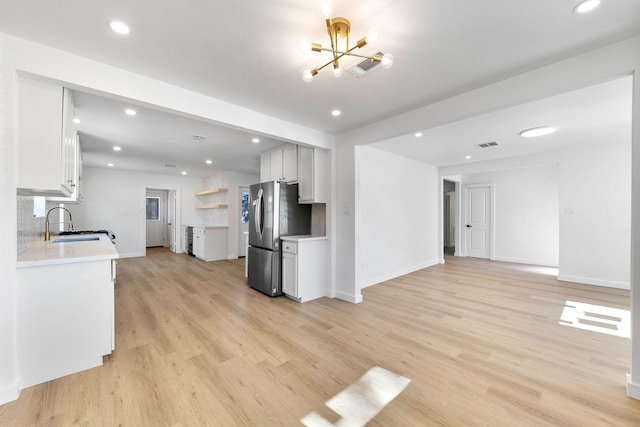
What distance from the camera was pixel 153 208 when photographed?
31.4 ft

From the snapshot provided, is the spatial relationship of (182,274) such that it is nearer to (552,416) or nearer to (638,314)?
(552,416)

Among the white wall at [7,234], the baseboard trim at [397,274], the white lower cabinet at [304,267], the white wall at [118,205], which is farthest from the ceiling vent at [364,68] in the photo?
the white wall at [118,205]

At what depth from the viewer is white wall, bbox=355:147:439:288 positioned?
4492 millimetres

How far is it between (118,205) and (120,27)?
23.3ft

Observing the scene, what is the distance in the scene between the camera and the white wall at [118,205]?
22.2 ft

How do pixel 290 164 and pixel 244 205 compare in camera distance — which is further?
pixel 244 205

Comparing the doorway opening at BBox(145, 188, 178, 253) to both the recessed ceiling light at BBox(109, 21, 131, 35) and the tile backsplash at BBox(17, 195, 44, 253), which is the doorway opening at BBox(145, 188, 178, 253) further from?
the recessed ceiling light at BBox(109, 21, 131, 35)

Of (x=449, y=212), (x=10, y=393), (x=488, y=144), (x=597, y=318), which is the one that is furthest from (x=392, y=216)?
(x=449, y=212)

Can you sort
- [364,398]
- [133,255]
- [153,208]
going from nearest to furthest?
[364,398], [133,255], [153,208]

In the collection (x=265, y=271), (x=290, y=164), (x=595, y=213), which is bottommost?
(x=265, y=271)

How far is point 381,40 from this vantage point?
70.7 inches

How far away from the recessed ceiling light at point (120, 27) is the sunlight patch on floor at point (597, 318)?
4963 mm

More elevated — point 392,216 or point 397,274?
point 392,216

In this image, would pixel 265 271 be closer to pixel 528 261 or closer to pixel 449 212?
pixel 528 261
